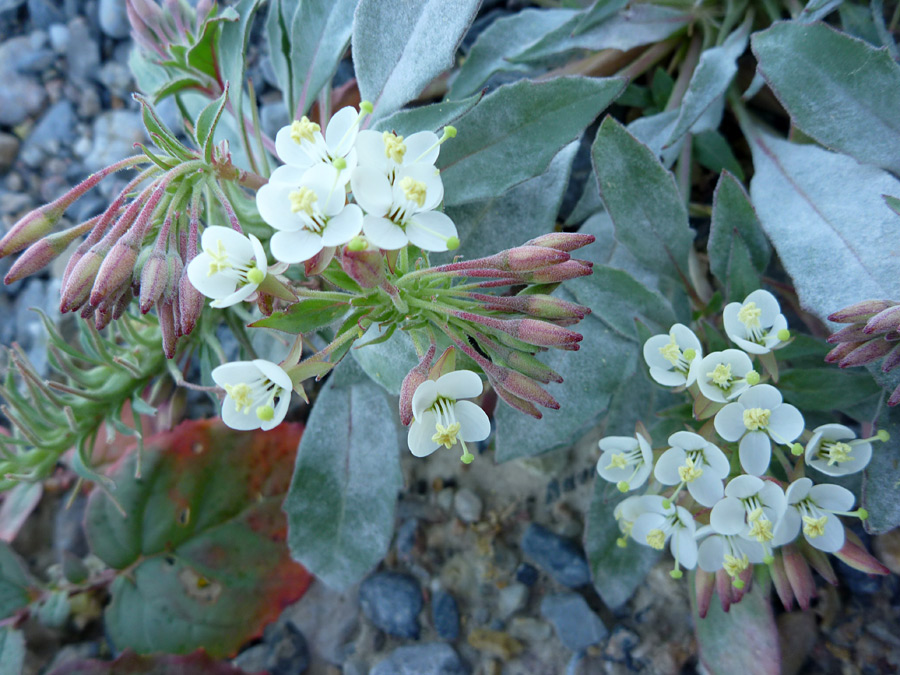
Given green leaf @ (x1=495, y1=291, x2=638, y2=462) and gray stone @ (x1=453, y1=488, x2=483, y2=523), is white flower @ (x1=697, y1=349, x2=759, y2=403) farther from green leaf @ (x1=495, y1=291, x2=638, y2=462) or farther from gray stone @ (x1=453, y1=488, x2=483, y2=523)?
gray stone @ (x1=453, y1=488, x2=483, y2=523)

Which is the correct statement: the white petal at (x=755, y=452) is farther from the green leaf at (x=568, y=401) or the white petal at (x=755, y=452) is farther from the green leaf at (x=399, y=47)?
the green leaf at (x=399, y=47)

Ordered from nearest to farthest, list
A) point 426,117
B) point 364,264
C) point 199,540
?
point 364,264 < point 426,117 < point 199,540

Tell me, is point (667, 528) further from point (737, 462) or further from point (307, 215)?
point (307, 215)

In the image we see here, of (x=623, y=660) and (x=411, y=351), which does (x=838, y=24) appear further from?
(x=623, y=660)

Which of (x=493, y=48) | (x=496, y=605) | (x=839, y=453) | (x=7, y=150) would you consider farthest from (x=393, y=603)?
(x=7, y=150)

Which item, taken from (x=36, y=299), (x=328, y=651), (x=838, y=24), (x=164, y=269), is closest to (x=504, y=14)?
(x=838, y=24)

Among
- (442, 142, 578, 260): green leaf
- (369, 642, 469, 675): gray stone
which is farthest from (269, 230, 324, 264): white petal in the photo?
(369, 642, 469, 675): gray stone

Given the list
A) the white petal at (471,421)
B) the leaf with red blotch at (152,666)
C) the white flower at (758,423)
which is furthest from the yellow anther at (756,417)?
the leaf with red blotch at (152,666)
